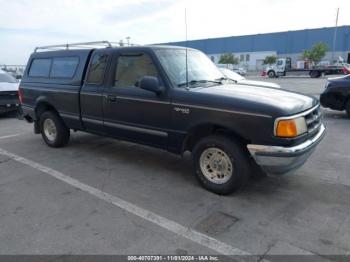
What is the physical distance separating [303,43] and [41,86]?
73234 mm

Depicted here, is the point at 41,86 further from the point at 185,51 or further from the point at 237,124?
the point at 237,124

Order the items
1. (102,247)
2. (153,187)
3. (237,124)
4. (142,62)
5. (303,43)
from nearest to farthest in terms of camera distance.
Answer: (102,247) < (237,124) < (153,187) < (142,62) < (303,43)

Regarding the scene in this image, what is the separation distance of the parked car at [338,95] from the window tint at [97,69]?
7.05 metres

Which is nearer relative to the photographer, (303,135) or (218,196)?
(303,135)

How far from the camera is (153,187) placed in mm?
4434

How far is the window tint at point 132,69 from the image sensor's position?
4.63m

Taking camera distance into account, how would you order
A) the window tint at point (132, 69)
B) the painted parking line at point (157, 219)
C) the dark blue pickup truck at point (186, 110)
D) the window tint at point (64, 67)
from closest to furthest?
the painted parking line at point (157, 219)
the dark blue pickup truck at point (186, 110)
the window tint at point (132, 69)
the window tint at point (64, 67)

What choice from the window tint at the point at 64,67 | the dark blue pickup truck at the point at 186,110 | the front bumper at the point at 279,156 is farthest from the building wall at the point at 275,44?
the front bumper at the point at 279,156

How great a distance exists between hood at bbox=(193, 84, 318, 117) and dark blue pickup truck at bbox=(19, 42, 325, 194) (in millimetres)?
11

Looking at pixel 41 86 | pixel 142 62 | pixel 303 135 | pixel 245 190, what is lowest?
pixel 245 190

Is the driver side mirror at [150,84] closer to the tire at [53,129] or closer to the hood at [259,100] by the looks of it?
the hood at [259,100]

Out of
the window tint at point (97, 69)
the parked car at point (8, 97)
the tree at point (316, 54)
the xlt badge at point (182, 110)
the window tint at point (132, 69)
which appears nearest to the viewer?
the xlt badge at point (182, 110)

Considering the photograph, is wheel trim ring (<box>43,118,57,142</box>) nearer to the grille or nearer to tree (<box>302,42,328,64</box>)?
the grille

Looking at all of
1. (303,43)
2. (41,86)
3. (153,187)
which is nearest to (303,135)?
(153,187)
